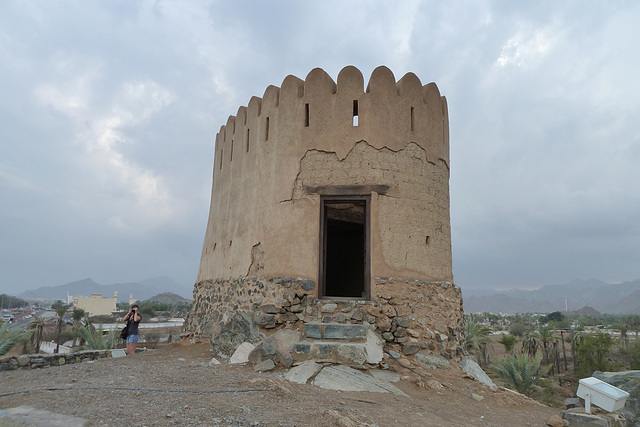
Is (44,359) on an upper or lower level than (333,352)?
lower

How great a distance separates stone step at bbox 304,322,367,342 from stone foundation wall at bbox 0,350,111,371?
576 centimetres

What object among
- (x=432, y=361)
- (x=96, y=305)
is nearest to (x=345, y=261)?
(x=432, y=361)

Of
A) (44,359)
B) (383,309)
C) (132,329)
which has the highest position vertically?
(383,309)

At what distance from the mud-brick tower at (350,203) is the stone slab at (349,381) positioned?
4.01ft

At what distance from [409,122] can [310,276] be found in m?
3.88

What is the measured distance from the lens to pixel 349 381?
6.27 m

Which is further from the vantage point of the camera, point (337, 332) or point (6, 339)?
point (6, 339)

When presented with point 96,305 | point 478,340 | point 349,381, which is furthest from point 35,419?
point 96,305

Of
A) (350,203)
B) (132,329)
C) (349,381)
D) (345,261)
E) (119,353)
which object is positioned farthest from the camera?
(345,261)

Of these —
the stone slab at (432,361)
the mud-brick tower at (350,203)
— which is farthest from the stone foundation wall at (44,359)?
the stone slab at (432,361)

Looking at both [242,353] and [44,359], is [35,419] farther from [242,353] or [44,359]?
[44,359]

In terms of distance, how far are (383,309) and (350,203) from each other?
2.38 m

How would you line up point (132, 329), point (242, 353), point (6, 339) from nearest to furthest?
point (242, 353) < point (132, 329) < point (6, 339)

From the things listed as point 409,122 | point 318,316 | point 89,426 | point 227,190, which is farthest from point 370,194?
point 89,426
